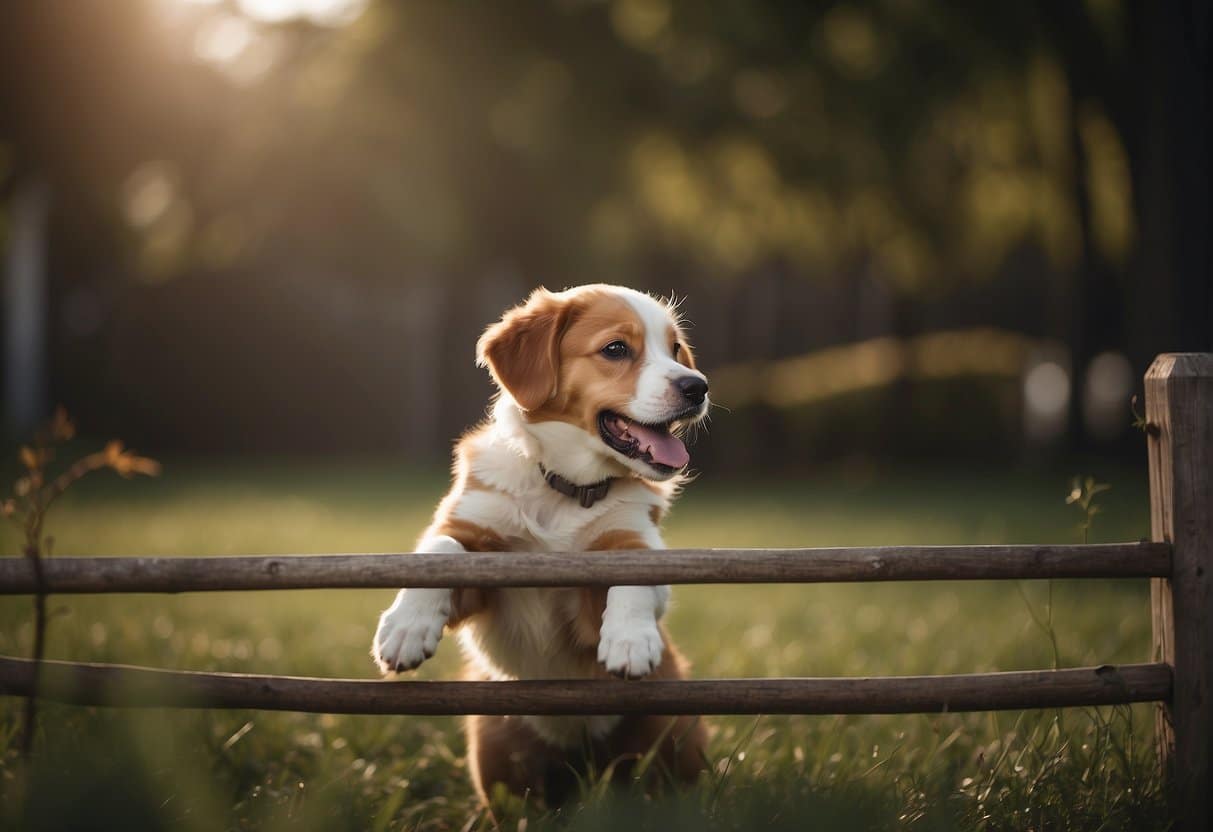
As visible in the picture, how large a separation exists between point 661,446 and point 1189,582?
1.48 meters

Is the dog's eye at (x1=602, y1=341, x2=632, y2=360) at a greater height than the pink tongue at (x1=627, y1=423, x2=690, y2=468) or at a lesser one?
greater

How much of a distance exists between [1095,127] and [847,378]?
4343mm

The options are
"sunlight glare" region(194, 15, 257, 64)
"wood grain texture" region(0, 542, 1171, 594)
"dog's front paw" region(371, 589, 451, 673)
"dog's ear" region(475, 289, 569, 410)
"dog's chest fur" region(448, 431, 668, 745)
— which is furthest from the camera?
"sunlight glare" region(194, 15, 257, 64)

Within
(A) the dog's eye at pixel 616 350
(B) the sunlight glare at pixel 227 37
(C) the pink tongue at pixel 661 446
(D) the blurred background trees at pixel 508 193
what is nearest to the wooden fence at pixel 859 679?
(C) the pink tongue at pixel 661 446

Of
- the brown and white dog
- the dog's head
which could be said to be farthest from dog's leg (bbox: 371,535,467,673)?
the dog's head

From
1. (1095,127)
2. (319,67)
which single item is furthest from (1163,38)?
(319,67)

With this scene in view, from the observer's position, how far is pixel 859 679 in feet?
8.59

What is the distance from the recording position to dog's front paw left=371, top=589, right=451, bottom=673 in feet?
8.46

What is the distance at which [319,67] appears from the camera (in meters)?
13.3

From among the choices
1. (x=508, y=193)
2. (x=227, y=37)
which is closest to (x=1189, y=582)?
(x=508, y=193)

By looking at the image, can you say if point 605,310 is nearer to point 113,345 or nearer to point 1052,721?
point 1052,721

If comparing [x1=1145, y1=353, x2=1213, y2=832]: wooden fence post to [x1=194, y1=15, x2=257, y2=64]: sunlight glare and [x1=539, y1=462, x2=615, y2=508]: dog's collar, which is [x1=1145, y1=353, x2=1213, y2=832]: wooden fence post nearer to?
[x1=539, y1=462, x2=615, y2=508]: dog's collar

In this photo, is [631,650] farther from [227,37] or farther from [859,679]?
[227,37]

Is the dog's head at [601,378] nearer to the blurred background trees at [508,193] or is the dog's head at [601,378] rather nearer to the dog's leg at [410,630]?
the dog's leg at [410,630]
